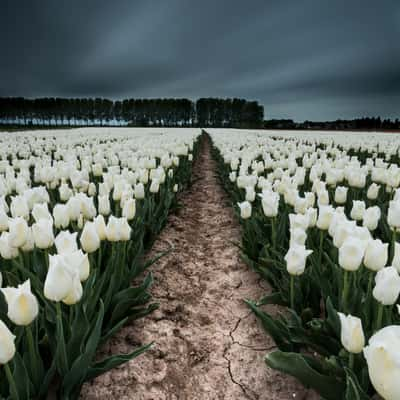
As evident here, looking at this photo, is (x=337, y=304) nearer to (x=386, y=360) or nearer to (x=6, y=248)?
(x=386, y=360)

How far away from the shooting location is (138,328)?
8.02 feet

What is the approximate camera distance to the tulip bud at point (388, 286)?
1412 millimetres

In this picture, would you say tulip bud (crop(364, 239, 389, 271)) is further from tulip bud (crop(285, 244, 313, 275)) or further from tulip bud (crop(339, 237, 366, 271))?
tulip bud (crop(285, 244, 313, 275))

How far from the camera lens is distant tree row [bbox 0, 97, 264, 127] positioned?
295 ft

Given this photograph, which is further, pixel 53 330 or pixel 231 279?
pixel 231 279

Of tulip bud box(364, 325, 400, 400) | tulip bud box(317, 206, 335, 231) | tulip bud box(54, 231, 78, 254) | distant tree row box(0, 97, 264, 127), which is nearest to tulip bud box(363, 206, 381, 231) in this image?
tulip bud box(317, 206, 335, 231)

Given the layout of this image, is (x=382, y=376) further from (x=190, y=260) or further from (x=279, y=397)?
(x=190, y=260)

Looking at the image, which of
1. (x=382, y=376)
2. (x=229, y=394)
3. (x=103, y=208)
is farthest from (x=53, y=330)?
(x=382, y=376)

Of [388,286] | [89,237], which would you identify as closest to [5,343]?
[89,237]

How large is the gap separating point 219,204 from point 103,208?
12.2 feet

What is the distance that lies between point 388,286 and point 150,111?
97.9m

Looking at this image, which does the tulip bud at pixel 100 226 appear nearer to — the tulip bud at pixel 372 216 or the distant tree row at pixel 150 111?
the tulip bud at pixel 372 216

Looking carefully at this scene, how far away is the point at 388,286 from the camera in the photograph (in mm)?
1420

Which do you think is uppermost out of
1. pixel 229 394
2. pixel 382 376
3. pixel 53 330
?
pixel 382 376
